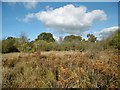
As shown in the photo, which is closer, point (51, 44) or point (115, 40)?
point (115, 40)

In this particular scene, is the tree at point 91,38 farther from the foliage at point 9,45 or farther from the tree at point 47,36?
the foliage at point 9,45

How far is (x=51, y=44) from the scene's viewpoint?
9.27m

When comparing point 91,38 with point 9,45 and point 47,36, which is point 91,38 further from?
point 9,45

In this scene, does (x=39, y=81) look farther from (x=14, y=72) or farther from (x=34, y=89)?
(x=14, y=72)

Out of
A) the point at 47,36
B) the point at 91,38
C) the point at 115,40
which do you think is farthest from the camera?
the point at 47,36

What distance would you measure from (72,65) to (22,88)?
3.92ft

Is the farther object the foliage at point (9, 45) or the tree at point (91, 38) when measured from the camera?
the tree at point (91, 38)

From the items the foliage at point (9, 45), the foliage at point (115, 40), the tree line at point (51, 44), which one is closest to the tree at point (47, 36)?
the tree line at point (51, 44)

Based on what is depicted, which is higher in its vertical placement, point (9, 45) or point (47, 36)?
point (47, 36)

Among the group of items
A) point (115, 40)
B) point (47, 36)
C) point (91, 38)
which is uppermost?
point (47, 36)

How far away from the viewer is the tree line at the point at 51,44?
6.38m

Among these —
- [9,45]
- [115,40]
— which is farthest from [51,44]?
[115,40]

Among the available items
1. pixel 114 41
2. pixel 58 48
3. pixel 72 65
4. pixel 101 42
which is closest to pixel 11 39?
pixel 58 48

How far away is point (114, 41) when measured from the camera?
6.06 meters
